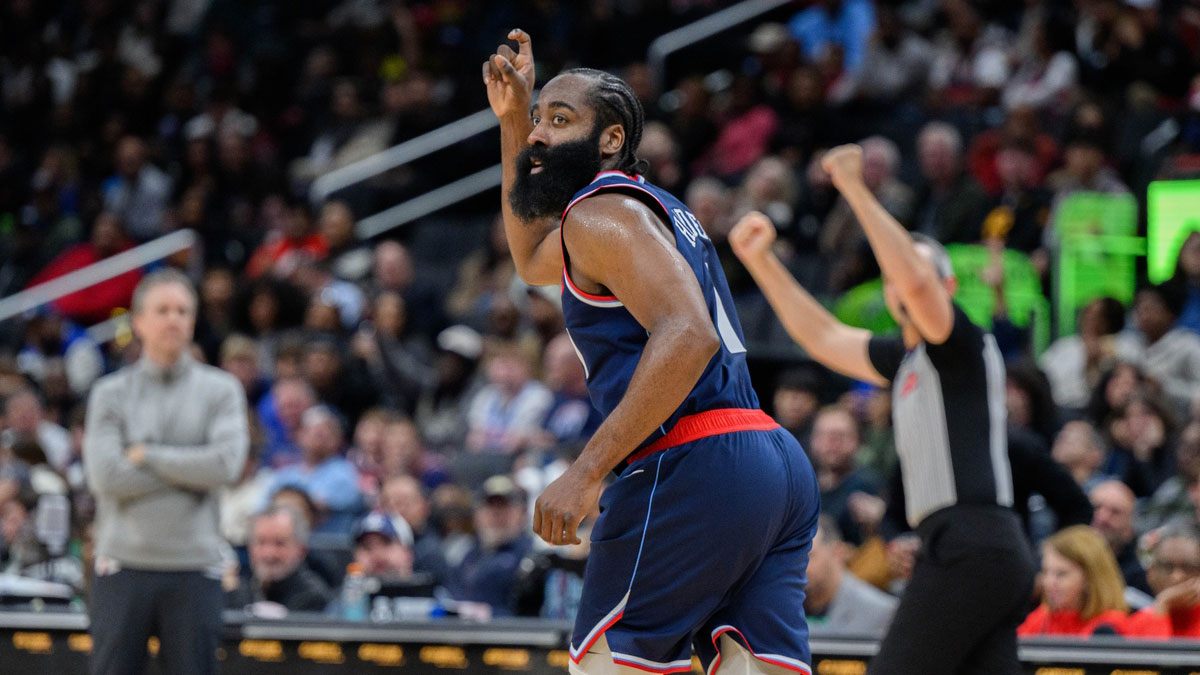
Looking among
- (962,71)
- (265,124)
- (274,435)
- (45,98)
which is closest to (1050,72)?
(962,71)

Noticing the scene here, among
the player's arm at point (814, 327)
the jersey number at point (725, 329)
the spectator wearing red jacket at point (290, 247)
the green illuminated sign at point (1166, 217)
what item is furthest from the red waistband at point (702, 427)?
the spectator wearing red jacket at point (290, 247)

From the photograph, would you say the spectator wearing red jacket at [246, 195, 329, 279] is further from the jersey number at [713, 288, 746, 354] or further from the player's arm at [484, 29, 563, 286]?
the jersey number at [713, 288, 746, 354]

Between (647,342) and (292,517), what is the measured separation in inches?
177

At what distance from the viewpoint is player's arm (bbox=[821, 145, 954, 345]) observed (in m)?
4.25

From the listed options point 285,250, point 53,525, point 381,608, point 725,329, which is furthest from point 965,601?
point 285,250

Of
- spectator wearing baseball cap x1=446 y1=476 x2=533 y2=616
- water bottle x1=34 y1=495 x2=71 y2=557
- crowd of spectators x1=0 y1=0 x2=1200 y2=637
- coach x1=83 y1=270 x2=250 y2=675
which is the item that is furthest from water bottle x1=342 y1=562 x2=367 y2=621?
water bottle x1=34 y1=495 x2=71 y2=557

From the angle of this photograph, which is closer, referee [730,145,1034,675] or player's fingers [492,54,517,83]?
player's fingers [492,54,517,83]

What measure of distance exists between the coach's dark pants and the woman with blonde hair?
10.2 feet

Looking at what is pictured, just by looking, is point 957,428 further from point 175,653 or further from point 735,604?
point 175,653

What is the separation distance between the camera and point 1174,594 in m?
5.76

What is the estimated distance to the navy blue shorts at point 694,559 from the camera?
314cm

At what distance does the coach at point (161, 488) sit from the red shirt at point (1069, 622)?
3002mm

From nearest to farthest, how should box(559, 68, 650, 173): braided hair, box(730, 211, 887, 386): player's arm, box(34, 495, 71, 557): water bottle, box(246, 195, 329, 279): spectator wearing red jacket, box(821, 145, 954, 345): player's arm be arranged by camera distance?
box(559, 68, 650, 173): braided hair → box(821, 145, 954, 345): player's arm → box(730, 211, 887, 386): player's arm → box(34, 495, 71, 557): water bottle → box(246, 195, 329, 279): spectator wearing red jacket

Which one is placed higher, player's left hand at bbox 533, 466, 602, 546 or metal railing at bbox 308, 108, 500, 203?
player's left hand at bbox 533, 466, 602, 546
